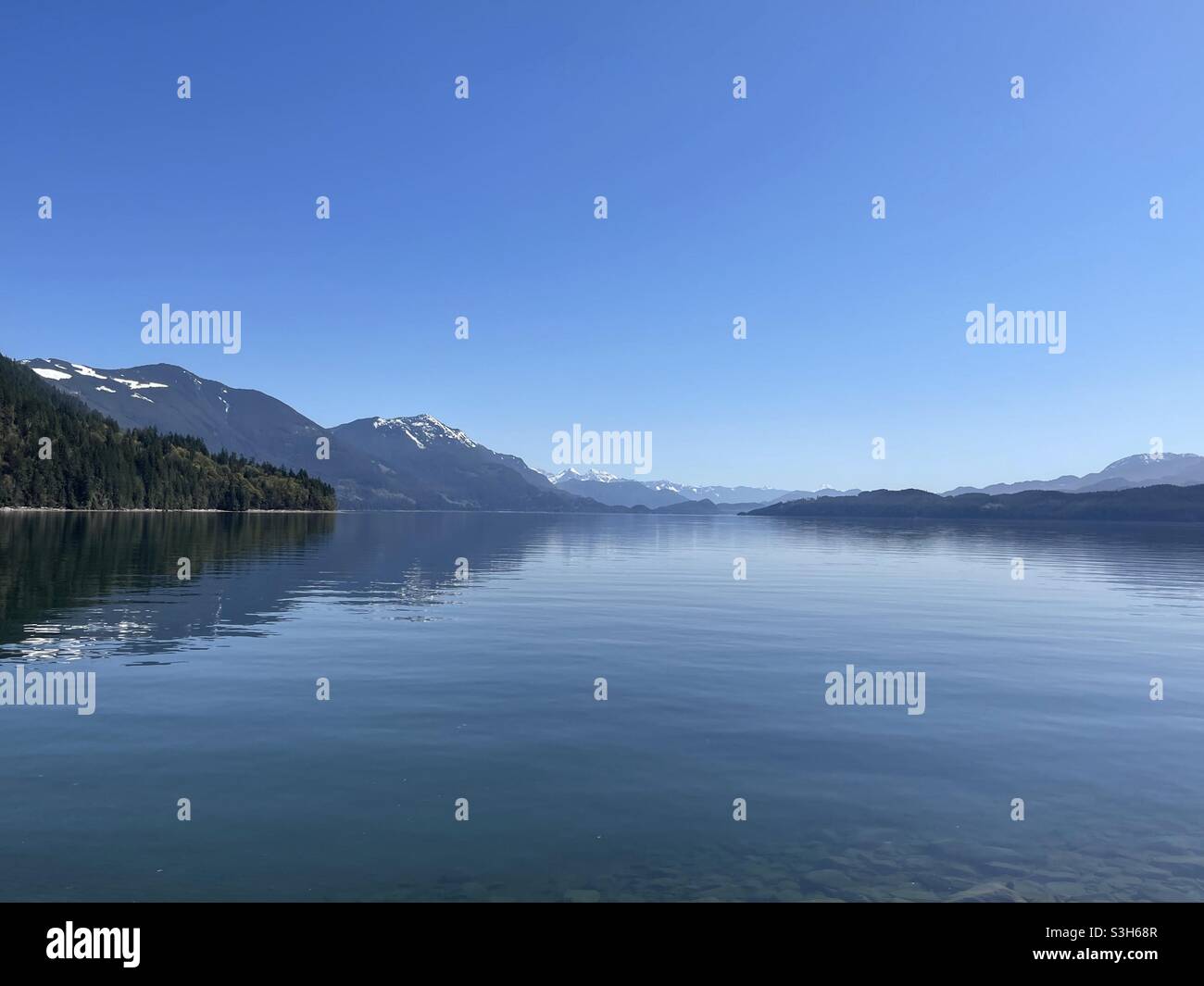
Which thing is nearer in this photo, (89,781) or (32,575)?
(89,781)

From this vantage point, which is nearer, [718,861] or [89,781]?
[718,861]

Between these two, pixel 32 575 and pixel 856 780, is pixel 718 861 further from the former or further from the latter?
pixel 32 575

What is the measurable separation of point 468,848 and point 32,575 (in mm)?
69061

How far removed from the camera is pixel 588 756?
78.1ft

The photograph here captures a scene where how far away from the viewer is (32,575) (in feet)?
225

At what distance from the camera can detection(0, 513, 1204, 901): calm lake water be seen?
1598 cm

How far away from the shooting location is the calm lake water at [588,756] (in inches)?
629
